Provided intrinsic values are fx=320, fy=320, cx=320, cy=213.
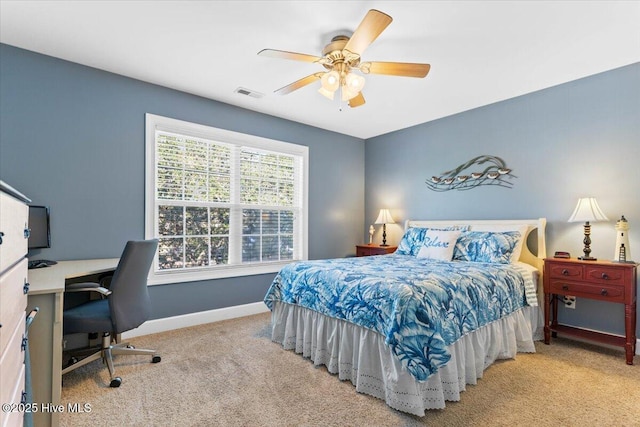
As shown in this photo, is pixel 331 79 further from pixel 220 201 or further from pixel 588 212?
pixel 588 212

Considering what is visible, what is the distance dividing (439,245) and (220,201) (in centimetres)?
256

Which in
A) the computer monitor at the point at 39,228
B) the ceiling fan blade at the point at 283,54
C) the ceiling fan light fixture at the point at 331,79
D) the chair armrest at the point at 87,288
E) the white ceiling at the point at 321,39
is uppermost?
the white ceiling at the point at 321,39

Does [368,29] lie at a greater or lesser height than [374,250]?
greater

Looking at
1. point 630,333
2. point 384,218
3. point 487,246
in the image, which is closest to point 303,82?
point 487,246

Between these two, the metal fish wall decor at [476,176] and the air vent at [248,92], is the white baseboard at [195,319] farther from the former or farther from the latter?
the air vent at [248,92]

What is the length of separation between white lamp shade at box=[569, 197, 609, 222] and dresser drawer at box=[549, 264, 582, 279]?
44 cm

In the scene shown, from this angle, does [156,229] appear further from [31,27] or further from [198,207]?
[31,27]

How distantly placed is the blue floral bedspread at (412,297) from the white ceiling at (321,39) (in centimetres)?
183

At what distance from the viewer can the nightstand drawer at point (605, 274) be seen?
2607mm

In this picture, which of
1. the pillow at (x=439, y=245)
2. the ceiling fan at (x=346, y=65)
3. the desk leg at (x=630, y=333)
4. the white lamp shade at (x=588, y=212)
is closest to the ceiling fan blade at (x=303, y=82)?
the ceiling fan at (x=346, y=65)

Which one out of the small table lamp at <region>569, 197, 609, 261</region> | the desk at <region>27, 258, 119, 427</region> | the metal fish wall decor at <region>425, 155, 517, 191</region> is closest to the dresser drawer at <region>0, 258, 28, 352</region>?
the desk at <region>27, 258, 119, 427</region>

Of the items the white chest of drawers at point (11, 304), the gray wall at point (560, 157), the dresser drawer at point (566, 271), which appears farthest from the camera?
the gray wall at point (560, 157)

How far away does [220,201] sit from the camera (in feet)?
12.6

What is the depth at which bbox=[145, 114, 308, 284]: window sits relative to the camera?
3414 millimetres
